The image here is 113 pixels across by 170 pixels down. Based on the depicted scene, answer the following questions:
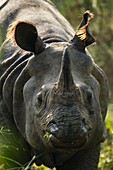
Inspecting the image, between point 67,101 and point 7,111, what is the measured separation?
127 cm

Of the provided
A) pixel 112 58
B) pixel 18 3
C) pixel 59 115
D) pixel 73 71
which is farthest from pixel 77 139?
pixel 112 58

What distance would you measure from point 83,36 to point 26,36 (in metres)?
0.44

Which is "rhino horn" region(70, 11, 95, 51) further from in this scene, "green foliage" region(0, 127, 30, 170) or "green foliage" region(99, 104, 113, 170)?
"green foliage" region(99, 104, 113, 170)

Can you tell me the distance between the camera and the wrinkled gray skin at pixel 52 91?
5.84 meters

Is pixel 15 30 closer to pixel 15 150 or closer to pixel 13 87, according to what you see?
pixel 13 87

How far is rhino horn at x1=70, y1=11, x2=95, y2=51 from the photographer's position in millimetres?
6531

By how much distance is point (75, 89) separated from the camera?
5.91 metres

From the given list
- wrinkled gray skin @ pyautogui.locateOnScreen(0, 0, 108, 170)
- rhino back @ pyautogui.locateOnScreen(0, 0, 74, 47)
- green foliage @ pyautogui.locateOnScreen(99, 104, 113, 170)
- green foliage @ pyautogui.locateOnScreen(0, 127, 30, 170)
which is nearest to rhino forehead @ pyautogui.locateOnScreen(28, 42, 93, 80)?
wrinkled gray skin @ pyautogui.locateOnScreen(0, 0, 108, 170)

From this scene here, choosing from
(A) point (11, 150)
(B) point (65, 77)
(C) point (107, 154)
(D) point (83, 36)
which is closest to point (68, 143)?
(B) point (65, 77)

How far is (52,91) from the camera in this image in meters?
5.98

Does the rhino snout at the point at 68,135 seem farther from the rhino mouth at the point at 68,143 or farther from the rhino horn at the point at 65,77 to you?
the rhino horn at the point at 65,77

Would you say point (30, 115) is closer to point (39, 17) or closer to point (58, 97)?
point (58, 97)

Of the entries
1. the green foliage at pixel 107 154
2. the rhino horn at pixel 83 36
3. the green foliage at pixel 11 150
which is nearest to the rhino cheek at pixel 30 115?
the green foliage at pixel 11 150

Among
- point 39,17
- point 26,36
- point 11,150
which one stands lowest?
point 11,150
